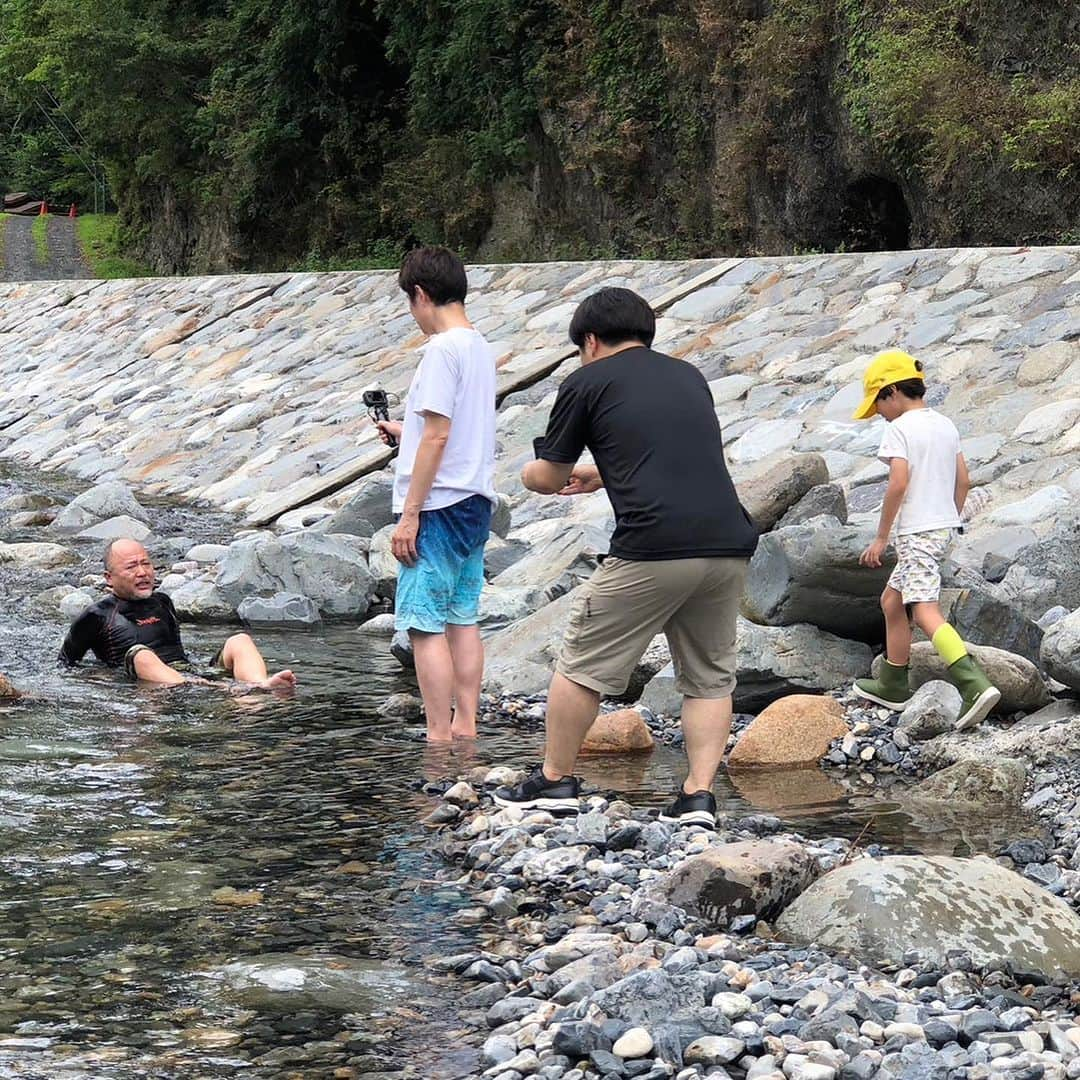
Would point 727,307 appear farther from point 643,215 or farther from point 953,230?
point 643,215

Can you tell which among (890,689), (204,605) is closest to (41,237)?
(204,605)

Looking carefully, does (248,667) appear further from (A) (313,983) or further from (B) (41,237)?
(B) (41,237)

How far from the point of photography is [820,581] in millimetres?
6477

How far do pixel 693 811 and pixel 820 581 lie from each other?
1926 millimetres

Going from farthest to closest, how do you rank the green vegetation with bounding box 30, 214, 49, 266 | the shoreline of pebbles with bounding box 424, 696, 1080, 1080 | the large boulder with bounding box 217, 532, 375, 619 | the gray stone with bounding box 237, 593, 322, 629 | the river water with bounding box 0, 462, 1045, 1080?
the green vegetation with bounding box 30, 214, 49, 266, the large boulder with bounding box 217, 532, 375, 619, the gray stone with bounding box 237, 593, 322, 629, the river water with bounding box 0, 462, 1045, 1080, the shoreline of pebbles with bounding box 424, 696, 1080, 1080

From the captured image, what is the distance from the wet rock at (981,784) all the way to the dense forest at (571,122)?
13.2m

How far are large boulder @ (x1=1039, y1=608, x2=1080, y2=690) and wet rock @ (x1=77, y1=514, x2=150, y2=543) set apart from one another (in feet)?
23.2

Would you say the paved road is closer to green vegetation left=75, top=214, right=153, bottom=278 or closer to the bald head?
green vegetation left=75, top=214, right=153, bottom=278

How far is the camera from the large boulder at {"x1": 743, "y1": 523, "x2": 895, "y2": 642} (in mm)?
6395

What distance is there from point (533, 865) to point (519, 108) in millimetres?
24790

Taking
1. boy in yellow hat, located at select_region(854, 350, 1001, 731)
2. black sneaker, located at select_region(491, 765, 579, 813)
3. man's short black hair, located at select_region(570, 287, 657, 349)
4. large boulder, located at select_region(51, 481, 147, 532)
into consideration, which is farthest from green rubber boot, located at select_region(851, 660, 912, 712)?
large boulder, located at select_region(51, 481, 147, 532)

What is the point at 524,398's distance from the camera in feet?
40.0

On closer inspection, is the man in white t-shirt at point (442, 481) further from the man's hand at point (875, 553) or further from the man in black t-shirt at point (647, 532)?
the man's hand at point (875, 553)

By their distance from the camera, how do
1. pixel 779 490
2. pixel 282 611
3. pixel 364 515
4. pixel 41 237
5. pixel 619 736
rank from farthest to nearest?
pixel 41 237 → pixel 364 515 → pixel 282 611 → pixel 779 490 → pixel 619 736
